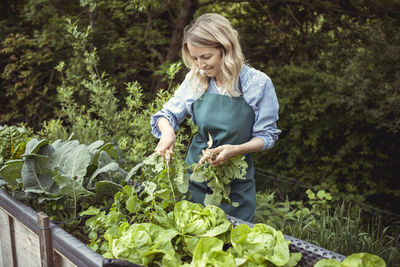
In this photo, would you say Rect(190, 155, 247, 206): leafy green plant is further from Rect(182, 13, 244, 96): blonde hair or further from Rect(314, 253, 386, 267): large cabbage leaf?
Rect(314, 253, 386, 267): large cabbage leaf

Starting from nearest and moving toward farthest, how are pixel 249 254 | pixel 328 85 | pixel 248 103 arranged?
1. pixel 249 254
2. pixel 248 103
3. pixel 328 85

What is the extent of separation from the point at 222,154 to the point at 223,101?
16.8 inches

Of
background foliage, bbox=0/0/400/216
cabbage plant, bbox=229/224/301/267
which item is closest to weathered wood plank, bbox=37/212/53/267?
cabbage plant, bbox=229/224/301/267

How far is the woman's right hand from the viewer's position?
1597 mm

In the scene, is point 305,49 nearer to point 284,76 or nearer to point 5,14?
point 284,76

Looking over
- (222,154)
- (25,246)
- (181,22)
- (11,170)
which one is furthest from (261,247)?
(181,22)

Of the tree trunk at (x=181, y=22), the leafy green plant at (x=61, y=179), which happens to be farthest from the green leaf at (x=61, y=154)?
the tree trunk at (x=181, y=22)

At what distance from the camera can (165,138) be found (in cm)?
171

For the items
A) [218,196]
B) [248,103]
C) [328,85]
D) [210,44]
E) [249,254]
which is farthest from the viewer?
[328,85]

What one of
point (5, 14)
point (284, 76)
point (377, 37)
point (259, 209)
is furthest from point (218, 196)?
point (5, 14)

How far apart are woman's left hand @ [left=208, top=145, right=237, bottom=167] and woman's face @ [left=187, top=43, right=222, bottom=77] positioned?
468 mm

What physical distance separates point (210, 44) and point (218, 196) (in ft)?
2.44

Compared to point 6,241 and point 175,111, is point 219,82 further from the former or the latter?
point 6,241

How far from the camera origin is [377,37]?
4.42 metres
